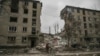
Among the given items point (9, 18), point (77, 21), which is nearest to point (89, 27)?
point (77, 21)

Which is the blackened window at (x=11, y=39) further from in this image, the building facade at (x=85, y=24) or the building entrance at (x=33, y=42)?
the building facade at (x=85, y=24)

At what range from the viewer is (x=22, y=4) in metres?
34.5

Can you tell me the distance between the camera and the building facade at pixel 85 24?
44.1m

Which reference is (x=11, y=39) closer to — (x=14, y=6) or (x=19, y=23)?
(x=19, y=23)

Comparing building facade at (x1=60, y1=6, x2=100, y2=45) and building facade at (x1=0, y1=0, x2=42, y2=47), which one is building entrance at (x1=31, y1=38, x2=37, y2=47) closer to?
building facade at (x1=0, y1=0, x2=42, y2=47)

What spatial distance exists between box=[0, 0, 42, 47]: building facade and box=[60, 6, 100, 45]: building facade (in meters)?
15.4

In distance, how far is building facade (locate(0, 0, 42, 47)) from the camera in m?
31.0

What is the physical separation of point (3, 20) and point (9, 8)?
4316 mm

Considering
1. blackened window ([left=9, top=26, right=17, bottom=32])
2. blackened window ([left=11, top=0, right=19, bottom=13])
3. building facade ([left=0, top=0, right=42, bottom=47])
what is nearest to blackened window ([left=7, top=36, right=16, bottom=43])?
building facade ([left=0, top=0, right=42, bottom=47])

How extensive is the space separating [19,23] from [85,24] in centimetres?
2903

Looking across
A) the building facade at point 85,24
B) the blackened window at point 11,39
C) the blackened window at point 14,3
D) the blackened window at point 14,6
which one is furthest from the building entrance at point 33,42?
the building facade at point 85,24

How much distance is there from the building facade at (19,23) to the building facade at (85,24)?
607 inches

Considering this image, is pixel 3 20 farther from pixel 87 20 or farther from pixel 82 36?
pixel 87 20

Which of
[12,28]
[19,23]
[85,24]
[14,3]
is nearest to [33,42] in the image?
[19,23]
